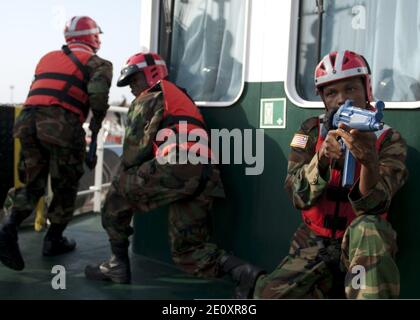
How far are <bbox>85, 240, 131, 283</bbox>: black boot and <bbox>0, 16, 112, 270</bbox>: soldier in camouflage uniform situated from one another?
2.13 feet

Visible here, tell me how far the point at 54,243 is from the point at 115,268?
795mm

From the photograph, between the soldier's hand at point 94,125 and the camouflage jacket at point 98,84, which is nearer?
the camouflage jacket at point 98,84

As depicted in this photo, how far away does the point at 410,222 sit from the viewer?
2570 mm

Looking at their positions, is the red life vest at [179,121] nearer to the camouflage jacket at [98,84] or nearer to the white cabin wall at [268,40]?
the white cabin wall at [268,40]

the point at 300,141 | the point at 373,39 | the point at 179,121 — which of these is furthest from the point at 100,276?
the point at 373,39

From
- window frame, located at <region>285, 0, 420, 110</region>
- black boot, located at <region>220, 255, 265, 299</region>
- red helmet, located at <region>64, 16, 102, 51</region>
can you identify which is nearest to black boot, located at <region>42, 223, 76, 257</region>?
red helmet, located at <region>64, 16, 102, 51</region>

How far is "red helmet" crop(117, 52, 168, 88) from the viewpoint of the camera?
323cm

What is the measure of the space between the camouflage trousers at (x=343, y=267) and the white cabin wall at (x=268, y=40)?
103 cm

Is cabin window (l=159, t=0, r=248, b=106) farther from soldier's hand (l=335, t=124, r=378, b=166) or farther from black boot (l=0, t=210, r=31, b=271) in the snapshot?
black boot (l=0, t=210, r=31, b=271)

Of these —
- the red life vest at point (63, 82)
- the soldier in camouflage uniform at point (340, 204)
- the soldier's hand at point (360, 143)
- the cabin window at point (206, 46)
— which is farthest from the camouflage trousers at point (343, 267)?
the red life vest at point (63, 82)

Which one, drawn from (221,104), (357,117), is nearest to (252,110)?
(221,104)

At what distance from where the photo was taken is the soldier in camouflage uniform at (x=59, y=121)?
3510mm

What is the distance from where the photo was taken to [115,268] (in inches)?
123

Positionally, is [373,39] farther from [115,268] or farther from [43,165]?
[43,165]
